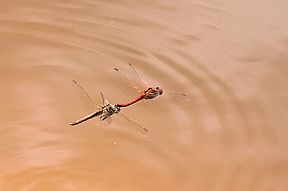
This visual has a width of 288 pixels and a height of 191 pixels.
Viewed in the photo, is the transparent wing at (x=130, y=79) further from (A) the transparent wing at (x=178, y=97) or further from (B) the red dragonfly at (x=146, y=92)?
(A) the transparent wing at (x=178, y=97)

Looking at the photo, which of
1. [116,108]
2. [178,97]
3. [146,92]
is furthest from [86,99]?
[178,97]

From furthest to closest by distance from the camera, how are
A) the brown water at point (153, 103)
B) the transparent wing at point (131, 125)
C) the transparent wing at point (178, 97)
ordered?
1. the transparent wing at point (178, 97)
2. the transparent wing at point (131, 125)
3. the brown water at point (153, 103)

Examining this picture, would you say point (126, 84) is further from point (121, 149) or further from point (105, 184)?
point (105, 184)

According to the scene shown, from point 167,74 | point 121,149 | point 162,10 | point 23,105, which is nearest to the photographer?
point 121,149

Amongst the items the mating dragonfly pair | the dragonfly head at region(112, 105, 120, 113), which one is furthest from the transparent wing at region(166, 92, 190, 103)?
the dragonfly head at region(112, 105, 120, 113)

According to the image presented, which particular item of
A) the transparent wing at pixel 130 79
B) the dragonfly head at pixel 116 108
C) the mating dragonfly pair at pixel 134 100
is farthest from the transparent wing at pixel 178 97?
the dragonfly head at pixel 116 108

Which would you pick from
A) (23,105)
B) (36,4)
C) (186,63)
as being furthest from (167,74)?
(36,4)
